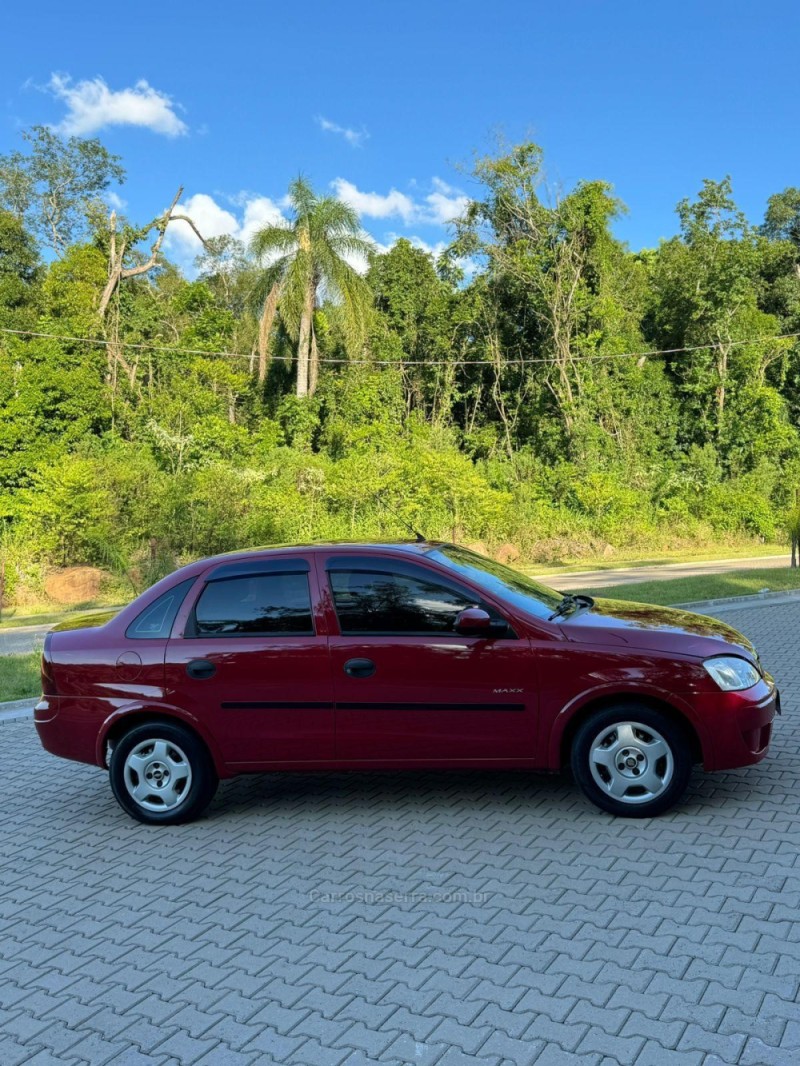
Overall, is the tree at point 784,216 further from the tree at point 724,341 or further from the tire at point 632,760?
the tire at point 632,760

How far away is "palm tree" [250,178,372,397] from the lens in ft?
107

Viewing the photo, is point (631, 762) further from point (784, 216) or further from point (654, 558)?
point (784, 216)

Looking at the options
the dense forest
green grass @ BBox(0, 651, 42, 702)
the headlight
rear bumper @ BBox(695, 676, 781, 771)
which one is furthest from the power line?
rear bumper @ BBox(695, 676, 781, 771)

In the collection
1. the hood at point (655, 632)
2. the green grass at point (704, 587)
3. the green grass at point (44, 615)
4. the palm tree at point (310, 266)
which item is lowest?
the green grass at point (44, 615)

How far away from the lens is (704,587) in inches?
612

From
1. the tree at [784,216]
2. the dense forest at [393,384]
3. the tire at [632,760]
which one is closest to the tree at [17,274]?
the dense forest at [393,384]

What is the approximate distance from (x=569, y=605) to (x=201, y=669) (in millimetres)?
2285

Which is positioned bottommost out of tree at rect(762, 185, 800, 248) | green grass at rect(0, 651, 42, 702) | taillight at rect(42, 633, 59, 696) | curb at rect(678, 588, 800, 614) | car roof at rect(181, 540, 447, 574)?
green grass at rect(0, 651, 42, 702)

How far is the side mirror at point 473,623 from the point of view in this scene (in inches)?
201

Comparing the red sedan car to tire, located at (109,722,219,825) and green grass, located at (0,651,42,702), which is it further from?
green grass, located at (0,651,42,702)

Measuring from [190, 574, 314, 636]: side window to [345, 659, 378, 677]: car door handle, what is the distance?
1.07 feet

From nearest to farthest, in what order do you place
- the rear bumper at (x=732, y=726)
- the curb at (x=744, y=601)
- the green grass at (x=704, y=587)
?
the rear bumper at (x=732, y=726), the curb at (x=744, y=601), the green grass at (x=704, y=587)

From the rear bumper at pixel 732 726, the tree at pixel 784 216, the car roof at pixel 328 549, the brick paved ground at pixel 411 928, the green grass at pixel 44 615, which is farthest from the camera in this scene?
the tree at pixel 784 216

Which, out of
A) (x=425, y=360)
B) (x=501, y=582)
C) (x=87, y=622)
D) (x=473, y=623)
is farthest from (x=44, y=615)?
(x=425, y=360)
